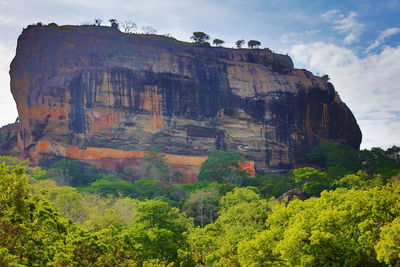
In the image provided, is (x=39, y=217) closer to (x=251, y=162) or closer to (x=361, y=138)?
(x=251, y=162)

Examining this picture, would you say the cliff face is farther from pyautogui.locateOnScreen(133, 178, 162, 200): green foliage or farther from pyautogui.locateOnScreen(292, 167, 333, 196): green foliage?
pyautogui.locateOnScreen(292, 167, 333, 196): green foliage

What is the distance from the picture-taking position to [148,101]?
2259 inches

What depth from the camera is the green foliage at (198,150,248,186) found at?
162 feet

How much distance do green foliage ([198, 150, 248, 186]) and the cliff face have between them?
5793 millimetres

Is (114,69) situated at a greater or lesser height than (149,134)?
greater

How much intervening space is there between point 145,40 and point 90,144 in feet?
56.2

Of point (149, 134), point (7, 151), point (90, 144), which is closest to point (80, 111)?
point (90, 144)

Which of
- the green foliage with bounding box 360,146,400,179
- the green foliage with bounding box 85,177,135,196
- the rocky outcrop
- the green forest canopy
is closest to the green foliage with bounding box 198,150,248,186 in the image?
the green foliage with bounding box 85,177,135,196

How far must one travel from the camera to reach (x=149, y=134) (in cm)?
5716

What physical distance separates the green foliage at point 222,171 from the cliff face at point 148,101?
579 cm

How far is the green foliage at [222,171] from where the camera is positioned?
4925cm

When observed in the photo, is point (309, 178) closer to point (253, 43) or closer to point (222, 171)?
point (222, 171)

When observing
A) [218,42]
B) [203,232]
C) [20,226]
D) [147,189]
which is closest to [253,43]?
[218,42]

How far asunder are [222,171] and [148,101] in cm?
1491
